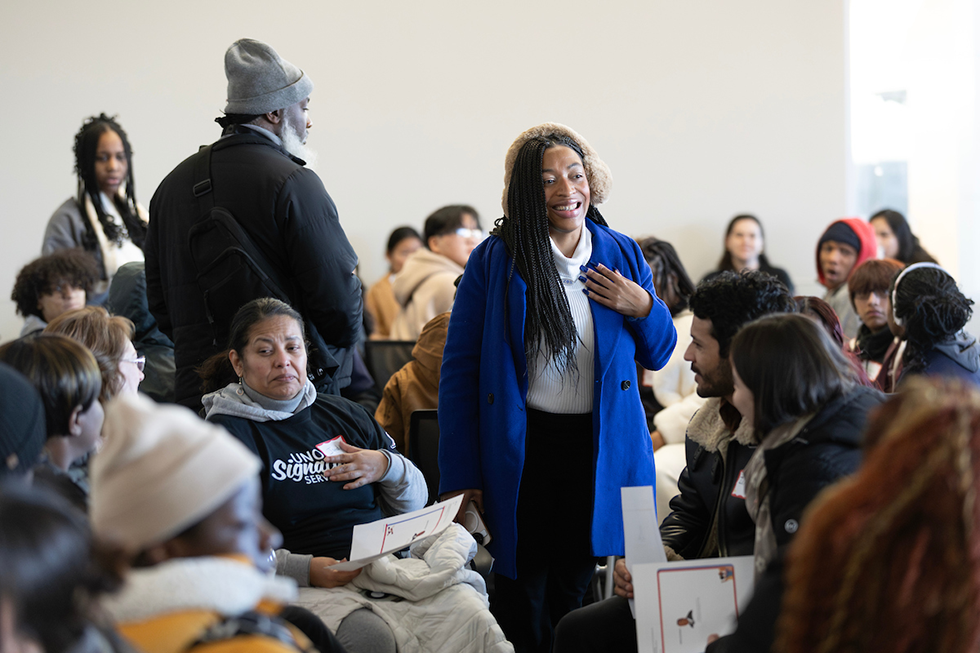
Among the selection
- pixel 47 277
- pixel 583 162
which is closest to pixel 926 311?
pixel 583 162

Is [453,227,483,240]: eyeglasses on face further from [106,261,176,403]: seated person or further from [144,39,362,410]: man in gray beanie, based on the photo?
[144,39,362,410]: man in gray beanie

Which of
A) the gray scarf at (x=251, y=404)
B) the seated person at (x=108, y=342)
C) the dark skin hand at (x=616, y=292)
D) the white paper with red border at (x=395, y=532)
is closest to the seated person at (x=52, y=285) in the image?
the seated person at (x=108, y=342)

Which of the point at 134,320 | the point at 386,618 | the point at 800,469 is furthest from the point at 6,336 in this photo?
the point at 800,469

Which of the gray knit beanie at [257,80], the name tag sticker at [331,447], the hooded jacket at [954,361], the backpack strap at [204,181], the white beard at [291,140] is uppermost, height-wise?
the gray knit beanie at [257,80]

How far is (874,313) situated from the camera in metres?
3.80

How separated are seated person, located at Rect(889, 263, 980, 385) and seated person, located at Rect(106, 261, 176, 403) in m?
2.52

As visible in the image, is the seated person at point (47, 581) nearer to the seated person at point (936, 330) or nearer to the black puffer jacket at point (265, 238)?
the black puffer jacket at point (265, 238)

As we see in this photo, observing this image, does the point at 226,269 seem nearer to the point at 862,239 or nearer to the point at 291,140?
the point at 291,140

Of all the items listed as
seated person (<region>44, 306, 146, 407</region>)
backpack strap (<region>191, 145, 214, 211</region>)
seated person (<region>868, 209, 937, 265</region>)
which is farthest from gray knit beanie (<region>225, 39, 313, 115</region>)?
seated person (<region>868, 209, 937, 265</region>)

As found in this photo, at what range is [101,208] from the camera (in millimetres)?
3789

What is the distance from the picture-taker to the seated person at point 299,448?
212 centimetres

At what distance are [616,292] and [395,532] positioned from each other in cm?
79

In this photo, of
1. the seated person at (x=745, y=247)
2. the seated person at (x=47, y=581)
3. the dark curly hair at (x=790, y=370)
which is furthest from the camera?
the seated person at (x=745, y=247)

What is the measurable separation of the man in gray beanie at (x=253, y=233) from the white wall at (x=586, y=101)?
3432mm
